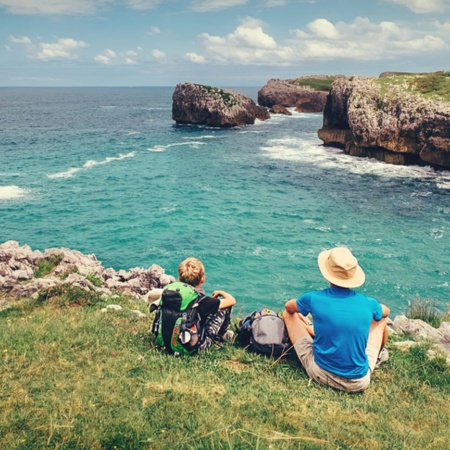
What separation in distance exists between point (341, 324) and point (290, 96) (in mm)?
132771

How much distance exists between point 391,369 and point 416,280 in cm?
1637

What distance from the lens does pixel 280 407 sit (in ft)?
21.6

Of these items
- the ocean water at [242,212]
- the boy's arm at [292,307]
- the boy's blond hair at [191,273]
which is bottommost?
the ocean water at [242,212]

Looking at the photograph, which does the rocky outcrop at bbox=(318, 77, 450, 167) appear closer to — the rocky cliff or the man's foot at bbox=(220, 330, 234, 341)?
the man's foot at bbox=(220, 330, 234, 341)

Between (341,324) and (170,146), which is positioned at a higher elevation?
(170,146)

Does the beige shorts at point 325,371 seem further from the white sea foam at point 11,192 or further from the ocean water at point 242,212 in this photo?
the white sea foam at point 11,192

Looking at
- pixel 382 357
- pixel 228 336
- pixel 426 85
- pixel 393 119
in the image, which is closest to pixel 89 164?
pixel 393 119

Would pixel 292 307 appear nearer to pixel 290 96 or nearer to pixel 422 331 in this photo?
pixel 422 331

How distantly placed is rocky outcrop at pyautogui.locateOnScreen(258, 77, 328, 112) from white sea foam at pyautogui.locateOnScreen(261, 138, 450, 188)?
60.3 metres

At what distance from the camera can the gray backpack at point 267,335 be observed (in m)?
8.39

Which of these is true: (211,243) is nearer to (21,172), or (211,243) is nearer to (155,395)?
(155,395)

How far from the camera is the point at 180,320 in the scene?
26.1 ft

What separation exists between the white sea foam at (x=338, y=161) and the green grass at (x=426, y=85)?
28.9ft

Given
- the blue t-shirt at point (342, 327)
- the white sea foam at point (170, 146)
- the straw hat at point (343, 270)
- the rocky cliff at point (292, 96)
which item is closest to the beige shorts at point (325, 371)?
the blue t-shirt at point (342, 327)
